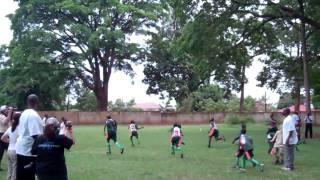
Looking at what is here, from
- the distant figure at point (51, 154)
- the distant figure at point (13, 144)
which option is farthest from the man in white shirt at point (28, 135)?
the distant figure at point (13, 144)

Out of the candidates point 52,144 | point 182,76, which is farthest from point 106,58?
point 52,144

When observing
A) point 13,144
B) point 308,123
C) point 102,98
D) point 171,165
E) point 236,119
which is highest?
point 102,98

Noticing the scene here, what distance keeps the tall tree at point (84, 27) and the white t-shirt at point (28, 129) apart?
45.4 meters

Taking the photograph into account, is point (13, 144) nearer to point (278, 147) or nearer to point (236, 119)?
point (278, 147)

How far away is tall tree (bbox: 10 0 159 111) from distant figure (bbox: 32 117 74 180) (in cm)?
4677

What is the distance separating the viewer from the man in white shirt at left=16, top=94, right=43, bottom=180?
8.74m

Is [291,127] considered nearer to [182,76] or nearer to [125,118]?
[125,118]

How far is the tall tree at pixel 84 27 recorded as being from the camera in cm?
5500

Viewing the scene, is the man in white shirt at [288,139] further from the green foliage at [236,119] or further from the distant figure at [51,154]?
the green foliage at [236,119]

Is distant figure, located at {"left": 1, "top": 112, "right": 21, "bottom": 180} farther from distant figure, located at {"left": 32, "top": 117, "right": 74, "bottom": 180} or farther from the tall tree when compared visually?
the tall tree

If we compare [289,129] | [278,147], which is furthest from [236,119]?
[289,129]

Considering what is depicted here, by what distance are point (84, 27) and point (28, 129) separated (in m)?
47.2

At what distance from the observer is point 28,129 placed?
8805 millimetres

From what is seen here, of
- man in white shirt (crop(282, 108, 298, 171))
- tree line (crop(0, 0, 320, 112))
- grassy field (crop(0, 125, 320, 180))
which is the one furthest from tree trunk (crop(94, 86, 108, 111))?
man in white shirt (crop(282, 108, 298, 171))
